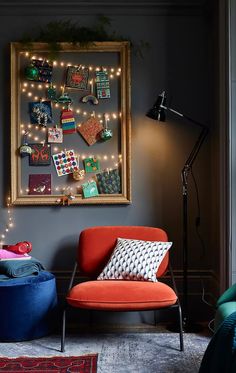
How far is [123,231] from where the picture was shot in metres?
3.82

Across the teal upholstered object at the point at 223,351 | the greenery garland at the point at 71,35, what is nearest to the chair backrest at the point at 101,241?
the greenery garland at the point at 71,35

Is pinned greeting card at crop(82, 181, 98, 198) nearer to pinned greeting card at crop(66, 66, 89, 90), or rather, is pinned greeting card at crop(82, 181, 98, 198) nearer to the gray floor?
pinned greeting card at crop(66, 66, 89, 90)

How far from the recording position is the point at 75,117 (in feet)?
13.1

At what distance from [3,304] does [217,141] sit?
6.38ft

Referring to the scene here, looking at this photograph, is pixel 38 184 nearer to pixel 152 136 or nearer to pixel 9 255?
pixel 9 255

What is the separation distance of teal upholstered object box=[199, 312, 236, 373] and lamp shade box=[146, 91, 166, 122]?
6.12 ft

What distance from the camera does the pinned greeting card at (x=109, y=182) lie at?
13.1 ft

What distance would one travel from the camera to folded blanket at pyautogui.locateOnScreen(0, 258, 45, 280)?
11.6 ft

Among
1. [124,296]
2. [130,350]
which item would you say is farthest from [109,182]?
[130,350]

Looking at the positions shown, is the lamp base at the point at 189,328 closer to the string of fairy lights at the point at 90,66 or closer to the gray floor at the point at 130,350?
the gray floor at the point at 130,350

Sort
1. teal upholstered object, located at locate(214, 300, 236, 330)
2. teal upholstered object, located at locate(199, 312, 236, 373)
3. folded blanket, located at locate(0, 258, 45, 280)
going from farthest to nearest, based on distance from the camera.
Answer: folded blanket, located at locate(0, 258, 45, 280) < teal upholstered object, located at locate(214, 300, 236, 330) < teal upholstered object, located at locate(199, 312, 236, 373)

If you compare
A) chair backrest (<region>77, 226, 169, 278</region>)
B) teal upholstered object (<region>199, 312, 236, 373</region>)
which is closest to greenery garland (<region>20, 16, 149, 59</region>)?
chair backrest (<region>77, 226, 169, 278</region>)

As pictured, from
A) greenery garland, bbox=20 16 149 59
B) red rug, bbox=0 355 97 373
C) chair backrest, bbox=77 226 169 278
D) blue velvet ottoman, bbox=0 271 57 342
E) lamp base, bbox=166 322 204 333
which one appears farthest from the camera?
greenery garland, bbox=20 16 149 59

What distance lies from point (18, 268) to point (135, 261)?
2.70 feet
